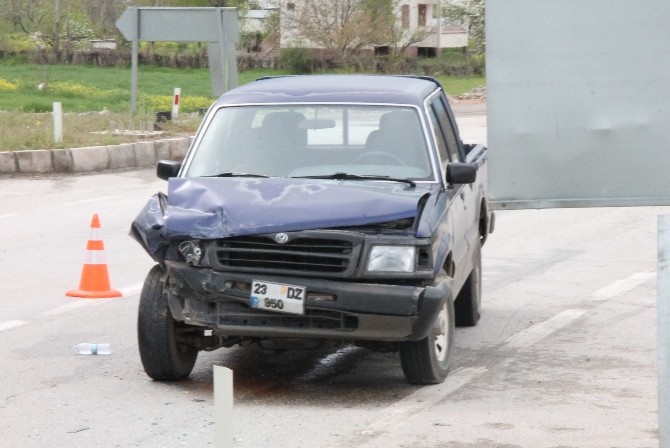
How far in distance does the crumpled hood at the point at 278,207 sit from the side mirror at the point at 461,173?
0.43 metres

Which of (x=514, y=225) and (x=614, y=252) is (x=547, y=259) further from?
(x=514, y=225)

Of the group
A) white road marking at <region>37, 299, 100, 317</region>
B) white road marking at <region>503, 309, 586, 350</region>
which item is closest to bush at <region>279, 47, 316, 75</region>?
white road marking at <region>37, 299, 100, 317</region>

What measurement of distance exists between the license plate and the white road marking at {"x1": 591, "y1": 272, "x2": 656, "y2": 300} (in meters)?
4.51

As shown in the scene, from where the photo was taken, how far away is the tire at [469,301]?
31.1 feet

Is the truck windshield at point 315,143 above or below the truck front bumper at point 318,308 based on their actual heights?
above

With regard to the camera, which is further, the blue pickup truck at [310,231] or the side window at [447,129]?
the side window at [447,129]

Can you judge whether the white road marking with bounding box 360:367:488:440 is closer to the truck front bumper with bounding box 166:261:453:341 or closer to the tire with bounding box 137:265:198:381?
the truck front bumper with bounding box 166:261:453:341

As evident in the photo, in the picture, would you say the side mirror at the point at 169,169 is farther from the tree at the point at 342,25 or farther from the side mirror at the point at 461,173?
the tree at the point at 342,25

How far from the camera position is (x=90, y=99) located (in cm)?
3625

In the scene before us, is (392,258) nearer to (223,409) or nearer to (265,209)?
(265,209)

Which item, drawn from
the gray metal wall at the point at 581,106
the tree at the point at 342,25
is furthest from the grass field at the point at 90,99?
the gray metal wall at the point at 581,106

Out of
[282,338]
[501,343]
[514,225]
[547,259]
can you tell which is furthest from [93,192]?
[282,338]

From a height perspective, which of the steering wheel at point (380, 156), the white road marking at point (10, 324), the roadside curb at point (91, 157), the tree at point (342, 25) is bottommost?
the white road marking at point (10, 324)

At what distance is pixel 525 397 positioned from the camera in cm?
734
